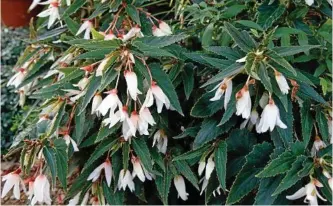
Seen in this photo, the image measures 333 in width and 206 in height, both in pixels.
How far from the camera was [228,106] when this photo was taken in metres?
1.53

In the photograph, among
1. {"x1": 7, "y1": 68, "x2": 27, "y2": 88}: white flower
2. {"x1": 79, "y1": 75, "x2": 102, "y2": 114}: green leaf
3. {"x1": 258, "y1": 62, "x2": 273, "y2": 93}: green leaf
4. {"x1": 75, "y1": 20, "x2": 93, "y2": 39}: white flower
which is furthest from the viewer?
{"x1": 7, "y1": 68, "x2": 27, "y2": 88}: white flower

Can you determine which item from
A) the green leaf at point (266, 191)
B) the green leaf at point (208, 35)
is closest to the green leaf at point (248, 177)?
the green leaf at point (266, 191)

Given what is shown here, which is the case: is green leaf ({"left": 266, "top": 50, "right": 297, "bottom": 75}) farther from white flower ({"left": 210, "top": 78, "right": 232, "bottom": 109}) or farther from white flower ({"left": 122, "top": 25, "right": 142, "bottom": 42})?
white flower ({"left": 122, "top": 25, "right": 142, "bottom": 42})

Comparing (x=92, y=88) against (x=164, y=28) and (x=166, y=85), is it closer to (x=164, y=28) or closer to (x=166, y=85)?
(x=166, y=85)

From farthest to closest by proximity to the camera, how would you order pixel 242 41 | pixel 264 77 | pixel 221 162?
pixel 221 162, pixel 242 41, pixel 264 77

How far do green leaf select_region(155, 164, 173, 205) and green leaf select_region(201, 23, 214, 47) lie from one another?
1.41 feet

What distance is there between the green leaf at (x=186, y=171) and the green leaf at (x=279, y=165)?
→ 0.29 m

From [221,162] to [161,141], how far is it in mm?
271

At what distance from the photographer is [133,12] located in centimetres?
173

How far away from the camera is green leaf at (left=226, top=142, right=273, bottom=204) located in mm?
1599

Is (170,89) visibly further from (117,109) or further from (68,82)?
(68,82)

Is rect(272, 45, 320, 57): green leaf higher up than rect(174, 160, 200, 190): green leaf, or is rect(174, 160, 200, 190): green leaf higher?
rect(272, 45, 320, 57): green leaf

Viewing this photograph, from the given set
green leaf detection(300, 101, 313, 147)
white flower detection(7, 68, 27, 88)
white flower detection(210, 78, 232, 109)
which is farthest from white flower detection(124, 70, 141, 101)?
white flower detection(7, 68, 27, 88)

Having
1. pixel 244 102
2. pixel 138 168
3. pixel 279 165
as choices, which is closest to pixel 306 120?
pixel 279 165
